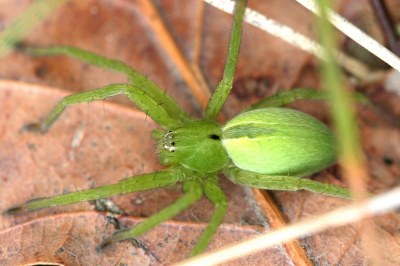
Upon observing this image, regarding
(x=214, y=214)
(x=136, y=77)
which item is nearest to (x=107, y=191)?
(x=214, y=214)

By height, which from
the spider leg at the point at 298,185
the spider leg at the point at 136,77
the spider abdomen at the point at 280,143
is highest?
the spider leg at the point at 136,77

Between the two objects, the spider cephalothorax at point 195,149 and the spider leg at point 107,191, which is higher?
the spider cephalothorax at point 195,149

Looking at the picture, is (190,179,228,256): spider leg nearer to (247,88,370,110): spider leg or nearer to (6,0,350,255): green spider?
(6,0,350,255): green spider

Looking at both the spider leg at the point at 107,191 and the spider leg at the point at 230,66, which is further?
the spider leg at the point at 230,66

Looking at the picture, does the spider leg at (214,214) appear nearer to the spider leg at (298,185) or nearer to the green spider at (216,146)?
the green spider at (216,146)

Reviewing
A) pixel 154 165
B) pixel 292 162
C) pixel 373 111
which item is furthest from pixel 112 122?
pixel 373 111

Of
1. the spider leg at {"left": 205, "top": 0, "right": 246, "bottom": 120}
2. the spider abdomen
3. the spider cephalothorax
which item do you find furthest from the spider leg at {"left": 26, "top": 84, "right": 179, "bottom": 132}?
the spider abdomen

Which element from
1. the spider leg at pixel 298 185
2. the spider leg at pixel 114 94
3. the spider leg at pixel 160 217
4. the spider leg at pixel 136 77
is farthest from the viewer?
the spider leg at pixel 136 77

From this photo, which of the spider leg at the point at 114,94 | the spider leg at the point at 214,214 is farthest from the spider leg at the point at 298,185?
the spider leg at the point at 114,94

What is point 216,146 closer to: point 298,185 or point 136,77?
point 298,185
